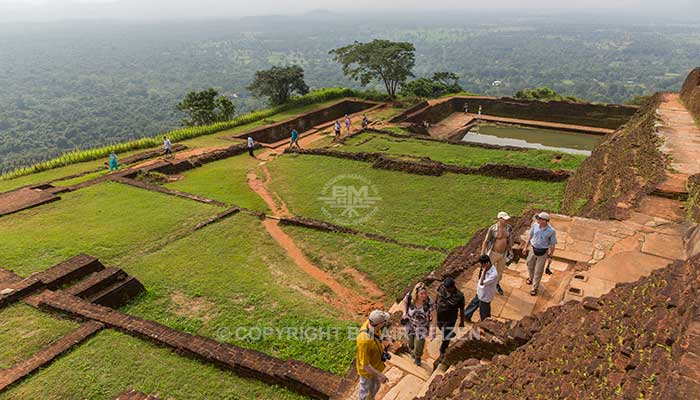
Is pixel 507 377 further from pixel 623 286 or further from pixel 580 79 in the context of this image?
pixel 580 79

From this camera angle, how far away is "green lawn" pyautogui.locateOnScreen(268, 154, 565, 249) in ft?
37.5

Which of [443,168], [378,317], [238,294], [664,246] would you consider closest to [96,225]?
[238,294]

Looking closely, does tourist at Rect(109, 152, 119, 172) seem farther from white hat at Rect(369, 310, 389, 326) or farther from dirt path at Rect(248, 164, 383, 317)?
white hat at Rect(369, 310, 389, 326)

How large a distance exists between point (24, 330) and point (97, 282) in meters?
1.39

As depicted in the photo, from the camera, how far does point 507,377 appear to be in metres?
4.06

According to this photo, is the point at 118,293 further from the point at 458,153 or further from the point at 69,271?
the point at 458,153

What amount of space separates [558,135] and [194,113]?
987 inches

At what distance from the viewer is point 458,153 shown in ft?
62.1

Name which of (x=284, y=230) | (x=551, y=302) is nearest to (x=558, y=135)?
(x=284, y=230)

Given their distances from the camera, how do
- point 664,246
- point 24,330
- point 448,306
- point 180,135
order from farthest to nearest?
point 180,135 → point 664,246 → point 24,330 → point 448,306

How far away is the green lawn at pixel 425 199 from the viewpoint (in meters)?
11.4

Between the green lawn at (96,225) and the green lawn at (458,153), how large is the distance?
386 inches

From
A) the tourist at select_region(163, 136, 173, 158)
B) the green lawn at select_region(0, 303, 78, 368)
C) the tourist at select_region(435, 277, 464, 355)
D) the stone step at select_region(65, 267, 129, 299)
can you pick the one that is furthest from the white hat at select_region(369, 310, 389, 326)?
the tourist at select_region(163, 136, 173, 158)

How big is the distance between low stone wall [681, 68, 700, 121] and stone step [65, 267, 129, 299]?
66.2 feet
